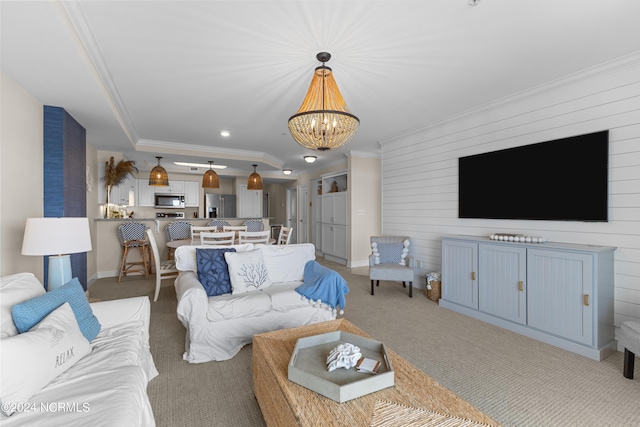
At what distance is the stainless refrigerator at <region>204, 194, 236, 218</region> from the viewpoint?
29.4 feet

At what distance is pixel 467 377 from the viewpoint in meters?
2.23

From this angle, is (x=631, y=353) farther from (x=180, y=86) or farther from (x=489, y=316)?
(x=180, y=86)

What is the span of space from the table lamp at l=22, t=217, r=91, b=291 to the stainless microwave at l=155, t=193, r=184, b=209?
6021mm

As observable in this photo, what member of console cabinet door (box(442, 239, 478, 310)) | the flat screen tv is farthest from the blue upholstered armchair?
the flat screen tv

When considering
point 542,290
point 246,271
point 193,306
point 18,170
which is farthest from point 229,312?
point 542,290

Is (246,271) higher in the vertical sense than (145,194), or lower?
lower

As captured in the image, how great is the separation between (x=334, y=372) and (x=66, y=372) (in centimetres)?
136

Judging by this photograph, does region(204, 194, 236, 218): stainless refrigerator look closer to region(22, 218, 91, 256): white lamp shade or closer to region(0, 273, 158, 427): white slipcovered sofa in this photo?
region(22, 218, 91, 256): white lamp shade

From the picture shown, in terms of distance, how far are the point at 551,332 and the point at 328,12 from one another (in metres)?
3.42

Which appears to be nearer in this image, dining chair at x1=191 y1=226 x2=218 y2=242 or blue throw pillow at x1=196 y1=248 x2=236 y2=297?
blue throw pillow at x1=196 y1=248 x2=236 y2=297

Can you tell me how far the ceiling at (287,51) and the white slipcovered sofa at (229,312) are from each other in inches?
70.6

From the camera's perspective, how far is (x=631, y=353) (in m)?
2.21

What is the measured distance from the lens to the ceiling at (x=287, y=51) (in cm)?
194

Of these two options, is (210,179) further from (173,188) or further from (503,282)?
(503,282)
